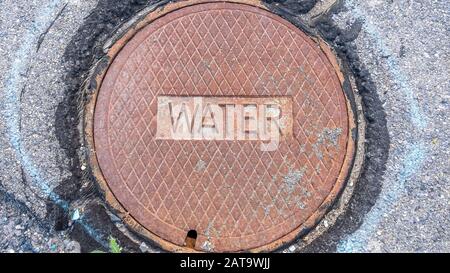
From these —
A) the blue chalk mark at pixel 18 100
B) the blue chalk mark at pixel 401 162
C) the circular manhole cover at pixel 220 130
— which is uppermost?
the blue chalk mark at pixel 18 100

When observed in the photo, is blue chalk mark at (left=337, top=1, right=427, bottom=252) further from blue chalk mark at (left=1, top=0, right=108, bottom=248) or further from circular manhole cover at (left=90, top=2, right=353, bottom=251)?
blue chalk mark at (left=1, top=0, right=108, bottom=248)

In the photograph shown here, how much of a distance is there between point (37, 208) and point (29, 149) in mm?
244

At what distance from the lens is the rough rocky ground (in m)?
1.86

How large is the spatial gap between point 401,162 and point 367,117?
237 mm

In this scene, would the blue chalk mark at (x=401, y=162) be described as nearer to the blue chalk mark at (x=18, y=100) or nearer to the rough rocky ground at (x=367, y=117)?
the rough rocky ground at (x=367, y=117)

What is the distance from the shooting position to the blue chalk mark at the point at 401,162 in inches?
74.7

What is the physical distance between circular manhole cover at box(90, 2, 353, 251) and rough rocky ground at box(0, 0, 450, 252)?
135mm

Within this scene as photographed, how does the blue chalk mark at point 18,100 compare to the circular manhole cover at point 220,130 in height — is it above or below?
above

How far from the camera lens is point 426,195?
1925 millimetres

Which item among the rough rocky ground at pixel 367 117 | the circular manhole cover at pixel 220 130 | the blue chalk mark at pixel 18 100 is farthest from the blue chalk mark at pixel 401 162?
the blue chalk mark at pixel 18 100

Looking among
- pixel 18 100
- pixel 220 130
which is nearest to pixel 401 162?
pixel 220 130

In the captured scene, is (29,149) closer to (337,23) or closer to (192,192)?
(192,192)

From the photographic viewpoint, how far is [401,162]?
195cm

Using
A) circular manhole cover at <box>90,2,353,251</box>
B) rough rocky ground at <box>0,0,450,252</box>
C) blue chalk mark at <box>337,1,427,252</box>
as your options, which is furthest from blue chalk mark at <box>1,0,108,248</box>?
blue chalk mark at <box>337,1,427,252</box>
